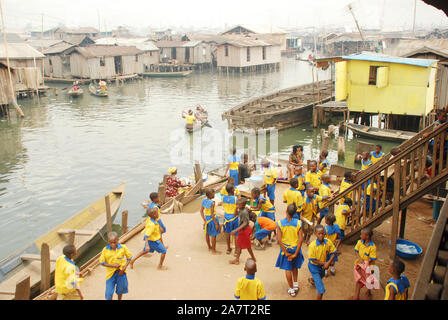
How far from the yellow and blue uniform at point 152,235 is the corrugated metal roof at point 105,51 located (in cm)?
4413

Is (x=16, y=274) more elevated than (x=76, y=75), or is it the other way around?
(x=76, y=75)

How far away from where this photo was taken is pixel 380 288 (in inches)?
279

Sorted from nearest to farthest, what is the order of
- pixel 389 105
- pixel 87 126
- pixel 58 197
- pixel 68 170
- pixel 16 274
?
pixel 16 274, pixel 58 197, pixel 68 170, pixel 389 105, pixel 87 126

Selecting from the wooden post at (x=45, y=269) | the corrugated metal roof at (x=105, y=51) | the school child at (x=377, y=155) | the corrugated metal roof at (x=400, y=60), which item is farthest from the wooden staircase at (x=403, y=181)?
the corrugated metal roof at (x=105, y=51)

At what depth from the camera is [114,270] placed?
6.66 metres

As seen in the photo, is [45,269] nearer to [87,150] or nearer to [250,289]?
[250,289]

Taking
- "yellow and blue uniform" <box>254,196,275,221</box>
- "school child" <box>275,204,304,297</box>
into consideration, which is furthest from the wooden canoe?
"school child" <box>275,204,304,297</box>

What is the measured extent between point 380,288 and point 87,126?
26.0 meters

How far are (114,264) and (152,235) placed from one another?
135cm

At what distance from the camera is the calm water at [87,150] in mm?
15883

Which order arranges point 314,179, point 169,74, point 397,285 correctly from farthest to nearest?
point 169,74 < point 314,179 < point 397,285

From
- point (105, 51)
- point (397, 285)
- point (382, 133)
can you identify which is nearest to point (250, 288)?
point (397, 285)
